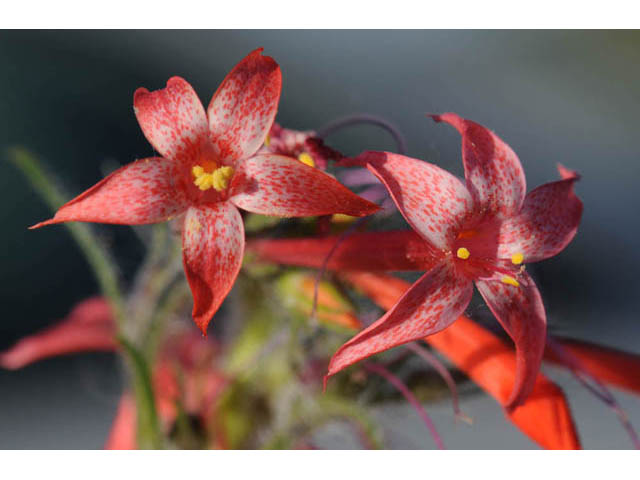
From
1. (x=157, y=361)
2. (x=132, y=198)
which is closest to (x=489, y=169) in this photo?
(x=132, y=198)

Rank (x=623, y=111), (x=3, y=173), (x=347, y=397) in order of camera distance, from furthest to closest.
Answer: (x=3, y=173)
(x=623, y=111)
(x=347, y=397)

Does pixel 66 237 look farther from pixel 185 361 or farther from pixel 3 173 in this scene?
pixel 185 361

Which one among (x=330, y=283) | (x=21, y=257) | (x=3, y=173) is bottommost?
(x=21, y=257)

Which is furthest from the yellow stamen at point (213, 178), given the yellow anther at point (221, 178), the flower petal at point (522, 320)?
the flower petal at point (522, 320)

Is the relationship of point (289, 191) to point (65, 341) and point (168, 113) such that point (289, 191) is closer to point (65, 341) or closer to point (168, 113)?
point (168, 113)

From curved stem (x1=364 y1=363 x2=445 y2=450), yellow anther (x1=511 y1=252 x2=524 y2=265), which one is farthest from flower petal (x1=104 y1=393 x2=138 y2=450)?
yellow anther (x1=511 y1=252 x2=524 y2=265)

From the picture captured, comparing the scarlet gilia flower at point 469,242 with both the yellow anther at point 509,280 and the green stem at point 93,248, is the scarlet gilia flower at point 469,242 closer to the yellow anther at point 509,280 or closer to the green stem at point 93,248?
the yellow anther at point 509,280

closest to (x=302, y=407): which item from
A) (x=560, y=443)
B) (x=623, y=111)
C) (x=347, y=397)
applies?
(x=347, y=397)
